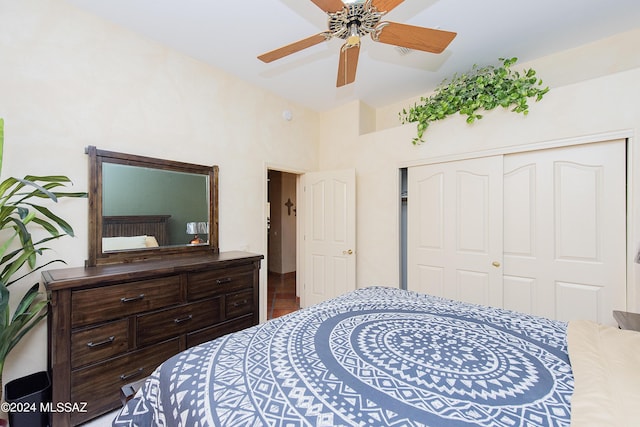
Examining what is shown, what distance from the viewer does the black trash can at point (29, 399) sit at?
61.0 inches

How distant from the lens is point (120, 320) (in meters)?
1.80

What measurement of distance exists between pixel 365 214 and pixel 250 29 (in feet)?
7.73

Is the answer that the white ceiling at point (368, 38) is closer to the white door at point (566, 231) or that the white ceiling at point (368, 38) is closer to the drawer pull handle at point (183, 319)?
the white door at point (566, 231)

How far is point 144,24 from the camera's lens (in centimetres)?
222

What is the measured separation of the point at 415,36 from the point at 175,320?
252 centimetres

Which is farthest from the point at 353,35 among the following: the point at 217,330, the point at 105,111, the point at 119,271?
the point at 217,330

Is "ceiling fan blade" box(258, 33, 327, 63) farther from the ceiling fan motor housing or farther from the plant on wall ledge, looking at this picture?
the plant on wall ledge

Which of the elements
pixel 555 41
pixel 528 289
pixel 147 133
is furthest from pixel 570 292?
pixel 147 133

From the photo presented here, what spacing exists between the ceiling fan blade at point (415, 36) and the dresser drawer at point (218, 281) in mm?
2120

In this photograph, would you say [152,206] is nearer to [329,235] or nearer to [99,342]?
[99,342]

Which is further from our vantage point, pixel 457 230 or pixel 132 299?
pixel 457 230

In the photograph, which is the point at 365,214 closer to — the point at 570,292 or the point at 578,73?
the point at 570,292

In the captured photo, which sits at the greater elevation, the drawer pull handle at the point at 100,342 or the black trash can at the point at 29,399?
the drawer pull handle at the point at 100,342

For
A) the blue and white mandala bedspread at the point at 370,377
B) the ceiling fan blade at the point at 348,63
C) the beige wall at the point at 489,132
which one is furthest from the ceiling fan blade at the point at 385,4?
the beige wall at the point at 489,132
